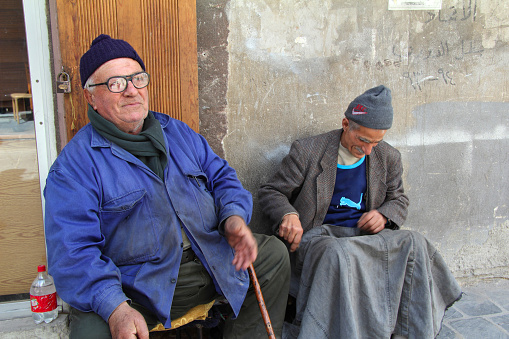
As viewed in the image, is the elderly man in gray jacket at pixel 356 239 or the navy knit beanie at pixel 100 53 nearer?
the navy knit beanie at pixel 100 53

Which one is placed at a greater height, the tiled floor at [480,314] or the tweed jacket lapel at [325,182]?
the tweed jacket lapel at [325,182]

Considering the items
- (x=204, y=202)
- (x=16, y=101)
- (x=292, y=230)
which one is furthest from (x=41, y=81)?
(x=292, y=230)

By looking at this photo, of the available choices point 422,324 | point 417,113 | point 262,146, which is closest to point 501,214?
point 417,113

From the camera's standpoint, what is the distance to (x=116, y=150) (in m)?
1.96

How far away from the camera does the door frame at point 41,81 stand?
7.57 ft

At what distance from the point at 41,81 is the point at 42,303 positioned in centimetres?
126

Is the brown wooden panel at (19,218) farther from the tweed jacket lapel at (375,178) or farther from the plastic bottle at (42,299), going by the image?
the tweed jacket lapel at (375,178)

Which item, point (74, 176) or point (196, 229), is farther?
point (196, 229)

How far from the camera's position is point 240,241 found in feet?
6.37

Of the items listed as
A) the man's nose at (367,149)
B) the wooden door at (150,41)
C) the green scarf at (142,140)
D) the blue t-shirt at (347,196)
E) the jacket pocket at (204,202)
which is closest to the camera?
the green scarf at (142,140)

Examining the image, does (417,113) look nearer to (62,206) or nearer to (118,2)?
(118,2)

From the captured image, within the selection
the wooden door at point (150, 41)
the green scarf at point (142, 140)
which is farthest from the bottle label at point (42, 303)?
the green scarf at point (142, 140)

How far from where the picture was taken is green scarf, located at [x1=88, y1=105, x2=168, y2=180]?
199cm

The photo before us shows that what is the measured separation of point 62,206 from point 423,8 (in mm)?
2749
